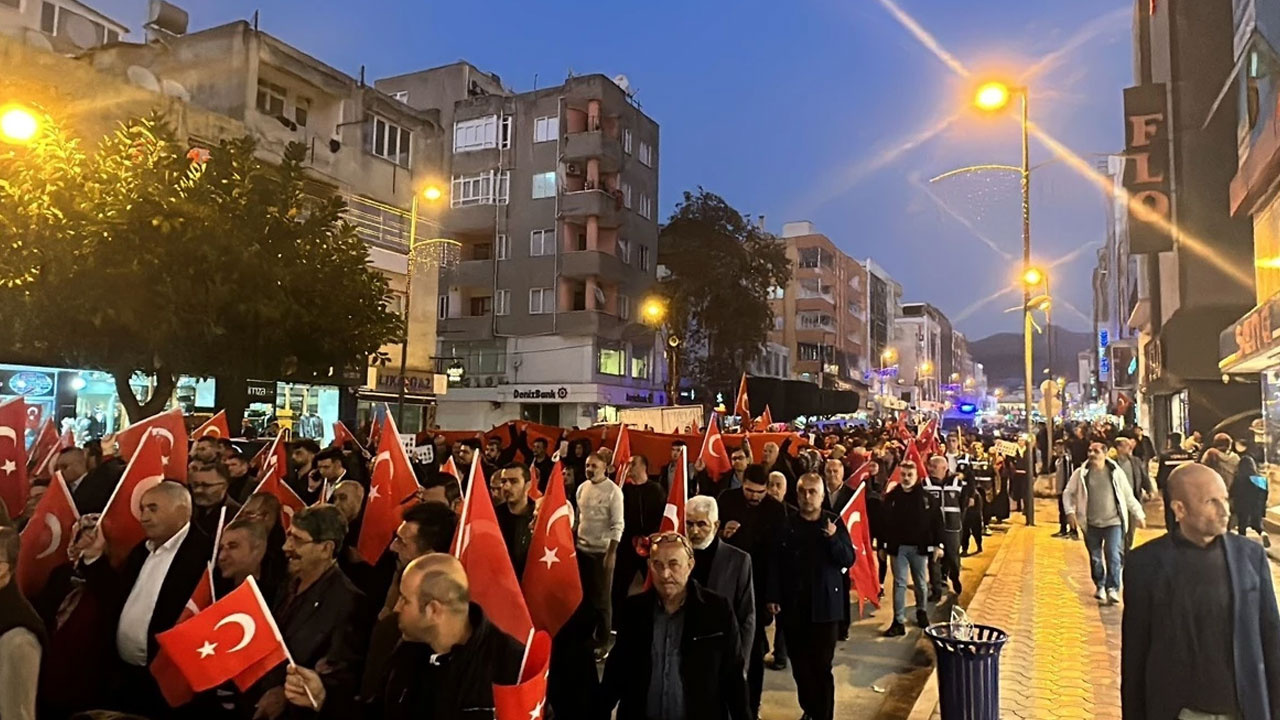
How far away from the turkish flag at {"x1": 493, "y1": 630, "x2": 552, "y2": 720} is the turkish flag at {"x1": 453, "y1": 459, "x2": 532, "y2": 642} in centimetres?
126

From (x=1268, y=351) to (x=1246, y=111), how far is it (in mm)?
8973

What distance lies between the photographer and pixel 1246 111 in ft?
63.9

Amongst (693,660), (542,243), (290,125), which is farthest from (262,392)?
(693,660)

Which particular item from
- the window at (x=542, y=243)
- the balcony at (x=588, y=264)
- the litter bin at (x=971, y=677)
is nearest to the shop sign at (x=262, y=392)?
the balcony at (x=588, y=264)

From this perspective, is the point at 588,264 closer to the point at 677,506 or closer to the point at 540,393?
the point at 540,393

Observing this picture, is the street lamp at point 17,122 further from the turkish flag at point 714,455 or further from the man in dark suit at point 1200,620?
the man in dark suit at point 1200,620

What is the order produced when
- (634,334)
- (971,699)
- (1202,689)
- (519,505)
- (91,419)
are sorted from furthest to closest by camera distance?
(634,334) → (91,419) → (519,505) → (971,699) → (1202,689)

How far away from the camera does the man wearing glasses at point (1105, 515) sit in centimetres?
1005

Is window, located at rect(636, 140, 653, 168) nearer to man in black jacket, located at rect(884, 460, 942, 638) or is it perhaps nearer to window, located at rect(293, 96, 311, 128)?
window, located at rect(293, 96, 311, 128)

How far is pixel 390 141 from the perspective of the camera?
96.8ft

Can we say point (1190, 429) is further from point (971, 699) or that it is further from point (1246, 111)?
point (971, 699)

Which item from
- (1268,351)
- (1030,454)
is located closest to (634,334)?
(1030,454)

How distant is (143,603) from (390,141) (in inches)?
1087

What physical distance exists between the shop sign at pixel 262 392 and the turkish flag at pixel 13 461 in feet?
51.0
